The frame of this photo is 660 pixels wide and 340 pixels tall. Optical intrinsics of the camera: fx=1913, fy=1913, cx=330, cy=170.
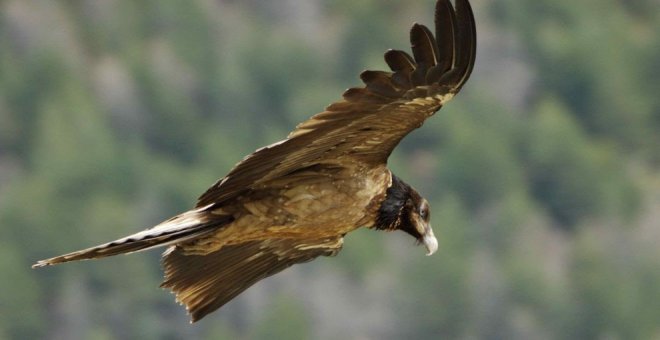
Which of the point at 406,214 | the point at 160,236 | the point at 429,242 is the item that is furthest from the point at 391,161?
the point at 160,236

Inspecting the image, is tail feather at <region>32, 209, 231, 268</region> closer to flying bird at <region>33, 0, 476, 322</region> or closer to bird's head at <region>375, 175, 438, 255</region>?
flying bird at <region>33, 0, 476, 322</region>

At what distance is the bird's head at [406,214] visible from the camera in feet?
36.9

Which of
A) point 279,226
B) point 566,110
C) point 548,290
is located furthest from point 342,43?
point 279,226

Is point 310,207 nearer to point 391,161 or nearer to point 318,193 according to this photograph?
point 318,193

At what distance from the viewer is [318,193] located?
10.9 m

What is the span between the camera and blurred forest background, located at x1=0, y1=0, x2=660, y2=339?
53.9 m

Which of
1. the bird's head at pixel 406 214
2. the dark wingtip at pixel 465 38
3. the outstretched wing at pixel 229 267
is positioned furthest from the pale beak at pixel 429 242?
the dark wingtip at pixel 465 38

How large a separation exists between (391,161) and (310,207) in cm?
4926

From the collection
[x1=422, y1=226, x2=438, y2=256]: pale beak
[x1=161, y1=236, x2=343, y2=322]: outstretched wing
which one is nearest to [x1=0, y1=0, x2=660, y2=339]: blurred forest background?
[x1=161, y1=236, x2=343, y2=322]: outstretched wing

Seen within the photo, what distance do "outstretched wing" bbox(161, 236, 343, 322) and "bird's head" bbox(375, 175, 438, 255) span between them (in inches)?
16.5

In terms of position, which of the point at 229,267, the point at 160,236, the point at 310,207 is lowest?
the point at 160,236

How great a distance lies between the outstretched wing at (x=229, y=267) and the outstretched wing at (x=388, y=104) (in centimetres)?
106

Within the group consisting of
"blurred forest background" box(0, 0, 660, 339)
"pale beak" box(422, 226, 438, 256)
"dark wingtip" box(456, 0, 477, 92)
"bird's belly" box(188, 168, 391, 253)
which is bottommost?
"pale beak" box(422, 226, 438, 256)

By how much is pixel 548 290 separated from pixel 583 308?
1.15m
